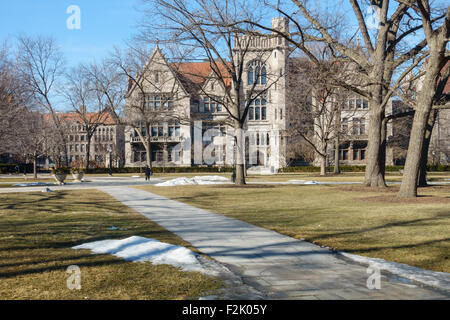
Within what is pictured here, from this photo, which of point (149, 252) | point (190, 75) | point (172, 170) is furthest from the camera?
point (172, 170)

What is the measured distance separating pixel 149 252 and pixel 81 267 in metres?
1.19

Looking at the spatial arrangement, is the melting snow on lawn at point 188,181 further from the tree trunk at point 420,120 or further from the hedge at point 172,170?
the hedge at point 172,170

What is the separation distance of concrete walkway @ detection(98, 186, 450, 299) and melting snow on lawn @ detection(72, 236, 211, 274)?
1.87 feet

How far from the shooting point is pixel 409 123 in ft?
123

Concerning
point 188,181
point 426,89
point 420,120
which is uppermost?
point 426,89

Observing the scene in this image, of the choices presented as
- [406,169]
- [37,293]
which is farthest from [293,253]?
[406,169]

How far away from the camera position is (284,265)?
6.29 metres

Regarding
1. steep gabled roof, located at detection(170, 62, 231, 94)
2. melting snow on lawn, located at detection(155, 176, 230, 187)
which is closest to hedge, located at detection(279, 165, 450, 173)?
steep gabled roof, located at detection(170, 62, 231, 94)

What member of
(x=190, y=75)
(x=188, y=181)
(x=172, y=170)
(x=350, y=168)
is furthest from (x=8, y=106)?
(x=350, y=168)

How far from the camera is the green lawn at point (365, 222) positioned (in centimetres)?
727

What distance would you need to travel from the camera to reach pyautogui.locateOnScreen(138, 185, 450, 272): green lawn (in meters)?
7.27

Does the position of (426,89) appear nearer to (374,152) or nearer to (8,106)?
(374,152)
